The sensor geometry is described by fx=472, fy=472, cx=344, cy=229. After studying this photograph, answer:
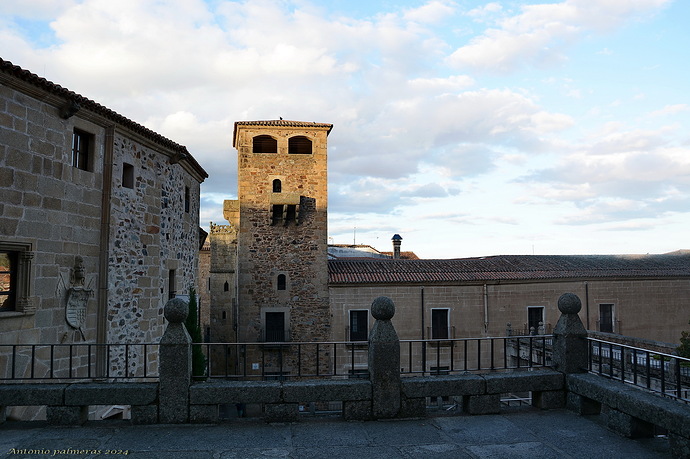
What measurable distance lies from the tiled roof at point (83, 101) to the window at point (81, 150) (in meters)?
0.59

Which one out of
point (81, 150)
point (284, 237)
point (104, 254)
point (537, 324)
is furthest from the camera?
point (537, 324)

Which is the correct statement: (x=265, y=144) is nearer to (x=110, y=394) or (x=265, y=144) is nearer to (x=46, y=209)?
(x=46, y=209)

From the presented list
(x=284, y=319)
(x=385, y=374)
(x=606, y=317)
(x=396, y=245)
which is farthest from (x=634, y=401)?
(x=396, y=245)

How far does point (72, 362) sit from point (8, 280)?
2.30 meters

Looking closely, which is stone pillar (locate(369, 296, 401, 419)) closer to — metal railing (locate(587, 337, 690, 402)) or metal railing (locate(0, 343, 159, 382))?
metal railing (locate(587, 337, 690, 402))

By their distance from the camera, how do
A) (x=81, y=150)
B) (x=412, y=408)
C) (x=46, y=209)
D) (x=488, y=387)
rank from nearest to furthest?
(x=412, y=408) < (x=488, y=387) < (x=46, y=209) < (x=81, y=150)

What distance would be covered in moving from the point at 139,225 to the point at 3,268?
149 inches

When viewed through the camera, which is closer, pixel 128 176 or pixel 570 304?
pixel 570 304

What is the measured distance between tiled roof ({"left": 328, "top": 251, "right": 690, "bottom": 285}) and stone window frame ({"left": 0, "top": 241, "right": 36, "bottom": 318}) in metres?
15.6

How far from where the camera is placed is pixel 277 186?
2441 cm

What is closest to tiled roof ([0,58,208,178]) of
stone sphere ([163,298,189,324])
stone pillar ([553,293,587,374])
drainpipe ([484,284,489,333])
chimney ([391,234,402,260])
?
stone sphere ([163,298,189,324])

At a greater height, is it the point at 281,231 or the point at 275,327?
the point at 281,231

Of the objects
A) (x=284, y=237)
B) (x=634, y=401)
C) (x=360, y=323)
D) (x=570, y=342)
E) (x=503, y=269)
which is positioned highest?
(x=284, y=237)

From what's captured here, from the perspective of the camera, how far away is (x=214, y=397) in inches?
240
